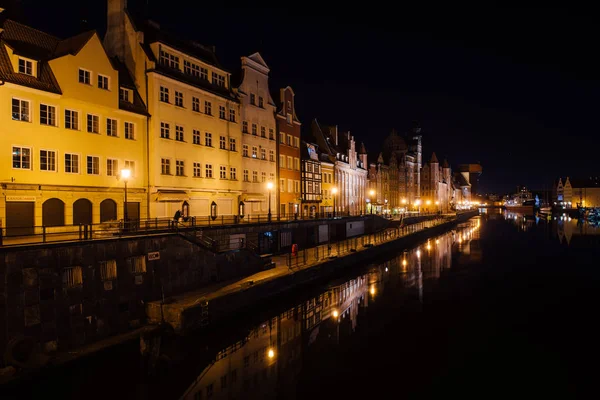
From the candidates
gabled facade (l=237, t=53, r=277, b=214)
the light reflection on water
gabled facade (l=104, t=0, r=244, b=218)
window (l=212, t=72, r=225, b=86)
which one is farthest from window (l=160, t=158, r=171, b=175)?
the light reflection on water

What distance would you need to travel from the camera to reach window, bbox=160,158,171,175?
1359 inches

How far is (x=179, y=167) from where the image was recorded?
1439 inches

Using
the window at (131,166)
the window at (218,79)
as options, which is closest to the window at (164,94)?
the window at (131,166)

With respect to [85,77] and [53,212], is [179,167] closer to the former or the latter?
[85,77]

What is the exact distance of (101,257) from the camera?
1923cm

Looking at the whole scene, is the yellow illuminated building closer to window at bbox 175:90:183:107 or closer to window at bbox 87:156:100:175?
window at bbox 87:156:100:175

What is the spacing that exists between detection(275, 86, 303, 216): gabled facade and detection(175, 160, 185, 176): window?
17.4m

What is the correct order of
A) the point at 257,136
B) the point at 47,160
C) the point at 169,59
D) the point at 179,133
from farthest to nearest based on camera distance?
the point at 257,136
the point at 179,133
the point at 169,59
the point at 47,160

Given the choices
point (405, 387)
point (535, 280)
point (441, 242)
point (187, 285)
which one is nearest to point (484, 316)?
point (405, 387)

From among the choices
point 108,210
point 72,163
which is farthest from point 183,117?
point 72,163

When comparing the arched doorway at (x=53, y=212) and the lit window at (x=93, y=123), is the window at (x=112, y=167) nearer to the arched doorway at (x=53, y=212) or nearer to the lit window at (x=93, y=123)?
the lit window at (x=93, y=123)

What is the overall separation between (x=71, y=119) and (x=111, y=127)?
3.27 metres

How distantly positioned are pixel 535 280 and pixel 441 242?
1273 inches

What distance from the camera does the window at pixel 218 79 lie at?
136 feet
